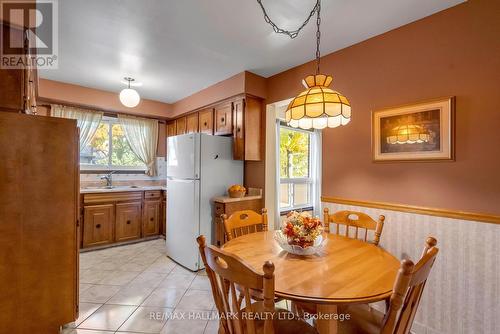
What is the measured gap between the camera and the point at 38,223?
1648 millimetres

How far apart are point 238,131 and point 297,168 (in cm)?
143

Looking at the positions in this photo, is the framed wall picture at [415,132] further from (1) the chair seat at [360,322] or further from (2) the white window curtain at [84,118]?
(2) the white window curtain at [84,118]

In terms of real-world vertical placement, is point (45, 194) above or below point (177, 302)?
above

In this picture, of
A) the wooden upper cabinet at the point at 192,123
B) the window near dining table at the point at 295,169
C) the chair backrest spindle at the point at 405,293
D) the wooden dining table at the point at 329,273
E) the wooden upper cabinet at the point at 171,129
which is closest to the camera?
the chair backrest spindle at the point at 405,293

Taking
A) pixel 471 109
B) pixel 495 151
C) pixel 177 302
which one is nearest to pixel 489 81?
pixel 471 109

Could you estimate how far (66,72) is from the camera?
307 centimetres

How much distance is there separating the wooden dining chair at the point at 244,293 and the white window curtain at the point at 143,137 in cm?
387

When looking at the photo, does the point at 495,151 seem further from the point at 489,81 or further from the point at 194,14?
the point at 194,14

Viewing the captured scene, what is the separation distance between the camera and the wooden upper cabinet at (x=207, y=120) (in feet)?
12.0

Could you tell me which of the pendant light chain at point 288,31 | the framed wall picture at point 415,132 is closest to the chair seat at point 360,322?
the framed wall picture at point 415,132

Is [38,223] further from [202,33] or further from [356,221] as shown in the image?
[356,221]

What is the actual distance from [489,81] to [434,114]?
0.35 m

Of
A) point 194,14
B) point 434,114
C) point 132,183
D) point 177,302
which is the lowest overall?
point 177,302

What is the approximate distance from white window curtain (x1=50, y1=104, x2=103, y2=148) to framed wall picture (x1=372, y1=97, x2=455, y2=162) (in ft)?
13.7
